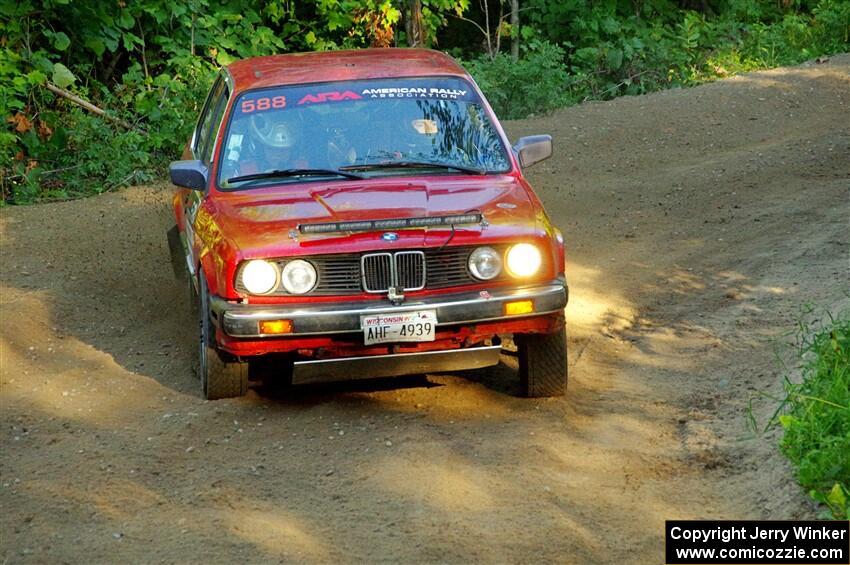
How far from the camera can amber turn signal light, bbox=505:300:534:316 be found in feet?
20.6

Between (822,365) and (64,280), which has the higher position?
(822,365)

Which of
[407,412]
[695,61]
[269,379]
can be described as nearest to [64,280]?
[269,379]

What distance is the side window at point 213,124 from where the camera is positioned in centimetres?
753

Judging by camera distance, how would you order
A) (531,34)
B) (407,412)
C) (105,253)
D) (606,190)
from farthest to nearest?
(531,34) → (606,190) → (105,253) → (407,412)

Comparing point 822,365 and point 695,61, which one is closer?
point 822,365

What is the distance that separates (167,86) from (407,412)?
337 inches

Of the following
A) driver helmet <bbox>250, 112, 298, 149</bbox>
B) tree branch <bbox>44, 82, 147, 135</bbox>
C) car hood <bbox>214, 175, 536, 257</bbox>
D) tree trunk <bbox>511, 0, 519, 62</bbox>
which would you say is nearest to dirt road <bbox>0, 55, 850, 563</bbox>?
car hood <bbox>214, 175, 536, 257</bbox>

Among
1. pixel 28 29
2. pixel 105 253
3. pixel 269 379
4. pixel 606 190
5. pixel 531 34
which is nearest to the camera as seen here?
pixel 269 379

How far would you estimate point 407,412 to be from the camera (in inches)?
263

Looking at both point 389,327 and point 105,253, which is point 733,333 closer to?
point 389,327

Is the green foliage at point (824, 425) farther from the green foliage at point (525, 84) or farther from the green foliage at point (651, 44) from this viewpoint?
the green foliage at point (651, 44)

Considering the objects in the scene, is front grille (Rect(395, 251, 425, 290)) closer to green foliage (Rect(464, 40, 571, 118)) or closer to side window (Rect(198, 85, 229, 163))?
side window (Rect(198, 85, 229, 163))

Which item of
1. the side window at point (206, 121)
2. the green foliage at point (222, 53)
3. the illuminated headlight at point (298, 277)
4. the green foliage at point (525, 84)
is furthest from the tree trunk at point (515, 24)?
the illuminated headlight at point (298, 277)

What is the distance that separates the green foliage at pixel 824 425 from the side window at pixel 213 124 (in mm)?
3525
